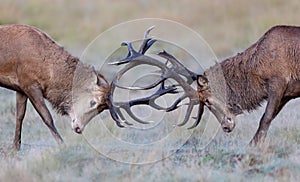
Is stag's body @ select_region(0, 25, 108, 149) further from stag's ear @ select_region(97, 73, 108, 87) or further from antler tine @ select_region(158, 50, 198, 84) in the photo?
antler tine @ select_region(158, 50, 198, 84)

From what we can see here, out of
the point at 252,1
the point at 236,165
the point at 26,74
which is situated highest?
the point at 252,1

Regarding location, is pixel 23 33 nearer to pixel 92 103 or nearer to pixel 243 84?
pixel 92 103

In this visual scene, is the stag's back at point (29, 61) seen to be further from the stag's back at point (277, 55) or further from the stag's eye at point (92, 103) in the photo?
the stag's back at point (277, 55)

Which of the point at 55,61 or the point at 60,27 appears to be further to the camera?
the point at 60,27

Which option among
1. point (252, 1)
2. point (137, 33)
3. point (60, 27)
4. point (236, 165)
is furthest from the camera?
point (252, 1)

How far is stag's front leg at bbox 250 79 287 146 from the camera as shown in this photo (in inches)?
509

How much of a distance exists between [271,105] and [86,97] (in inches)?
100.0

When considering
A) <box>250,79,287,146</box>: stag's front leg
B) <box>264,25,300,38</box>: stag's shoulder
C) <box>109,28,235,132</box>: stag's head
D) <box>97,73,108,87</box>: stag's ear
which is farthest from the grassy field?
<box>264,25,300,38</box>: stag's shoulder

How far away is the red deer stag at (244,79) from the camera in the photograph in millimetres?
12953

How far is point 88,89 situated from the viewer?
13.4m

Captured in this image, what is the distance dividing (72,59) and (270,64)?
2809 mm

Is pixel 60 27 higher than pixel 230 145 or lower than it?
higher

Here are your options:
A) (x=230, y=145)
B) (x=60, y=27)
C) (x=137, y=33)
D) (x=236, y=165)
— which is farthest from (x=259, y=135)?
(x=60, y=27)

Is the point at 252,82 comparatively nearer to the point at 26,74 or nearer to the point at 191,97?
the point at 191,97
